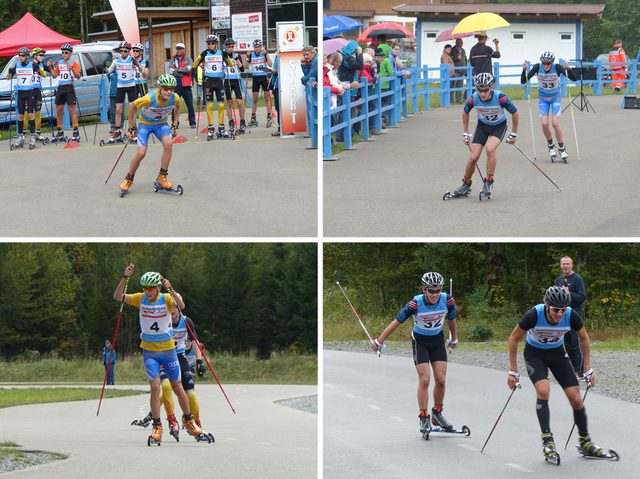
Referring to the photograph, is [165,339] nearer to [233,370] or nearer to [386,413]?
[386,413]

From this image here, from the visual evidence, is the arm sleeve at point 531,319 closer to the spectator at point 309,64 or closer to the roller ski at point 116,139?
the spectator at point 309,64

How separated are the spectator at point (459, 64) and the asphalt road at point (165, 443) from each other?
17.7 metres

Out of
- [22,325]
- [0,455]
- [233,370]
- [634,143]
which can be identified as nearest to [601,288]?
[634,143]

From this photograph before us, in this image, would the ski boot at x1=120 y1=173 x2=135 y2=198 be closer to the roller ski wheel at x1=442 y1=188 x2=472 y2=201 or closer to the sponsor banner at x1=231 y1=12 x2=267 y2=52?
the roller ski wheel at x1=442 y1=188 x2=472 y2=201

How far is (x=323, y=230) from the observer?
33.2ft

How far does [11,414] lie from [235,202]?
19.0ft

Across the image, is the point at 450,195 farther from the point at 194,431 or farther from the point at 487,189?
the point at 194,431

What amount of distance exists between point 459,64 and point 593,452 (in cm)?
2386

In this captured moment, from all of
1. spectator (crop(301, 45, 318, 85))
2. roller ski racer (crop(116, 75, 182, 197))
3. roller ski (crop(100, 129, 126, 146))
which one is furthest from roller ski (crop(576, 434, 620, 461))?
roller ski (crop(100, 129, 126, 146))

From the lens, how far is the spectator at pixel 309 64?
1603cm

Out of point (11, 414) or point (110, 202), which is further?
point (11, 414)

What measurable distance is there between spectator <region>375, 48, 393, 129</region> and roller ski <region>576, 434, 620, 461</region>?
46.3 ft

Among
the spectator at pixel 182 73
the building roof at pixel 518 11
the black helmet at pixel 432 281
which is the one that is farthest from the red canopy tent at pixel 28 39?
the black helmet at pixel 432 281

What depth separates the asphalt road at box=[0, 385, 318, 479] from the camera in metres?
6.99
